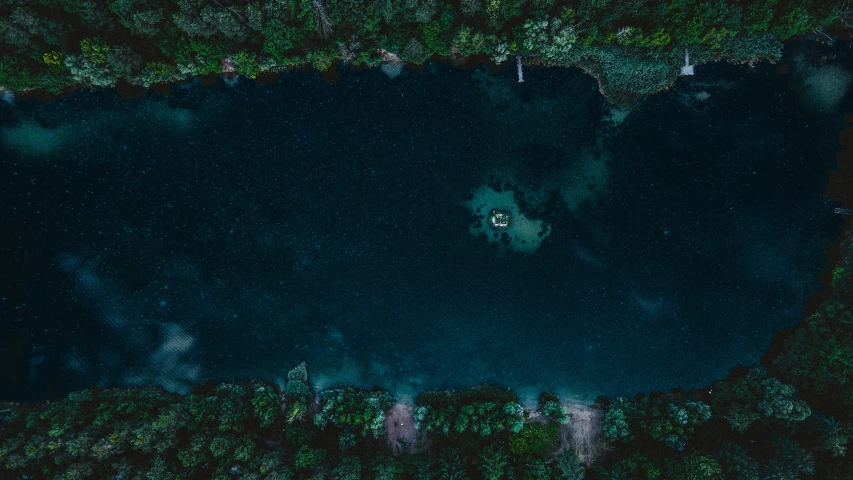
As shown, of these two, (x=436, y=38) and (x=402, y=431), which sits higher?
(x=436, y=38)

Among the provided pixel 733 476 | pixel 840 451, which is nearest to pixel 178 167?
pixel 733 476

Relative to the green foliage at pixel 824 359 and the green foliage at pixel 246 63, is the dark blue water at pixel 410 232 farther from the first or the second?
the green foliage at pixel 246 63

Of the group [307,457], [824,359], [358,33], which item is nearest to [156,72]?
[358,33]

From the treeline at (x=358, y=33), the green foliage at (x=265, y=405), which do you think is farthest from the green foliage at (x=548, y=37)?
the green foliage at (x=265, y=405)

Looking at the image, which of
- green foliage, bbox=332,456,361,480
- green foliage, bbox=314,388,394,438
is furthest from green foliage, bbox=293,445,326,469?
green foliage, bbox=314,388,394,438

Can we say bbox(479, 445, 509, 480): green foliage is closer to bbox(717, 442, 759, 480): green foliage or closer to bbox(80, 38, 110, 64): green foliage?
bbox(717, 442, 759, 480): green foliage

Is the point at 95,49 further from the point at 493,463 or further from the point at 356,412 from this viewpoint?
the point at 493,463
